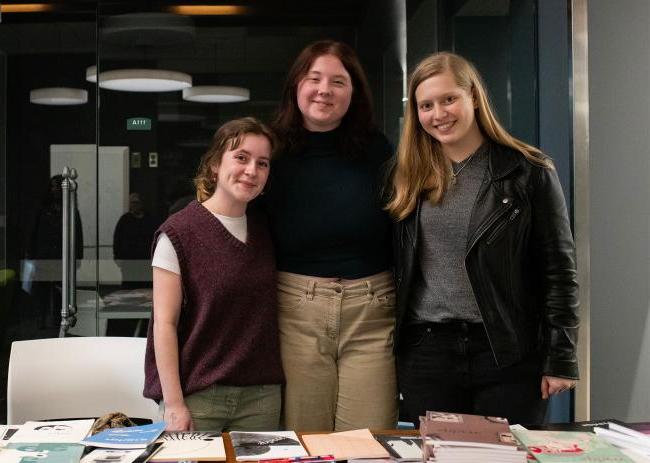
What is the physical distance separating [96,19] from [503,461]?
9.04 feet

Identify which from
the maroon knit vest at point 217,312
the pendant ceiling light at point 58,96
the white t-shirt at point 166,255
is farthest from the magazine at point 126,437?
the pendant ceiling light at point 58,96

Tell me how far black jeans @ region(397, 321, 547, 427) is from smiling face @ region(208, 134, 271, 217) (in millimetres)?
605

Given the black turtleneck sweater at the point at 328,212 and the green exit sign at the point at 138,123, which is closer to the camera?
the black turtleneck sweater at the point at 328,212

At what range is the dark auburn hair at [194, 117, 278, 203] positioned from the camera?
220cm

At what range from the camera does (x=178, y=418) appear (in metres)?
2.09

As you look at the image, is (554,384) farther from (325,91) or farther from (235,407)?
(325,91)

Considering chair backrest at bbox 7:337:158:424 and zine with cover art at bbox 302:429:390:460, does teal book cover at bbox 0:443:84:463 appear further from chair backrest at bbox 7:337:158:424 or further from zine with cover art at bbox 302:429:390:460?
chair backrest at bbox 7:337:158:424

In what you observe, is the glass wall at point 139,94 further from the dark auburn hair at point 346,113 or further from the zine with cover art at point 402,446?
the zine with cover art at point 402,446

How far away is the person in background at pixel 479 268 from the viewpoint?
6.98 ft

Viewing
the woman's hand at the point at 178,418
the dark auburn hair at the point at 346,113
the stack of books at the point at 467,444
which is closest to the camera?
the stack of books at the point at 467,444

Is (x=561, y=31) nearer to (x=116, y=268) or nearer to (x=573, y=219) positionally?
(x=573, y=219)

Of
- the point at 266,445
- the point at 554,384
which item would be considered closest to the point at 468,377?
the point at 554,384

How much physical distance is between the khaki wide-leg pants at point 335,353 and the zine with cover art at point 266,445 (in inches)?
17.1

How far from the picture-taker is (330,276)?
227 cm
